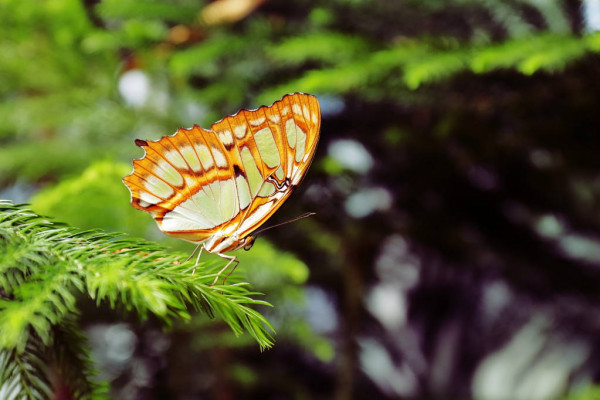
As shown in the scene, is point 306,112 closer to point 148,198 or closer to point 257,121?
point 257,121

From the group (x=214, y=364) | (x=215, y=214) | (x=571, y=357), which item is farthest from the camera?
(x=571, y=357)

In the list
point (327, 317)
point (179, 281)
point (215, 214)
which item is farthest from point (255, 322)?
point (327, 317)

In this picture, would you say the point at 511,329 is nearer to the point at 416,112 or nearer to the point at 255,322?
the point at 416,112

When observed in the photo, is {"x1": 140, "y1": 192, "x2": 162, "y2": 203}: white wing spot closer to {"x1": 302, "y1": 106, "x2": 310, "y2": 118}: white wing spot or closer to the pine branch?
the pine branch

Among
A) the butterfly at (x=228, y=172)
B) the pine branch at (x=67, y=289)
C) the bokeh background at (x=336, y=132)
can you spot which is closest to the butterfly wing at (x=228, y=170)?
the butterfly at (x=228, y=172)

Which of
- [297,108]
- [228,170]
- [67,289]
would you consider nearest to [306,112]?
[297,108]

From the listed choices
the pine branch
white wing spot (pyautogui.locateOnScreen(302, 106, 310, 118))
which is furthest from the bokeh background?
the pine branch

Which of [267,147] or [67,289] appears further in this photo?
[267,147]

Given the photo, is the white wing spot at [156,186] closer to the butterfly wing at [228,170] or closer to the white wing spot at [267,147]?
the butterfly wing at [228,170]
